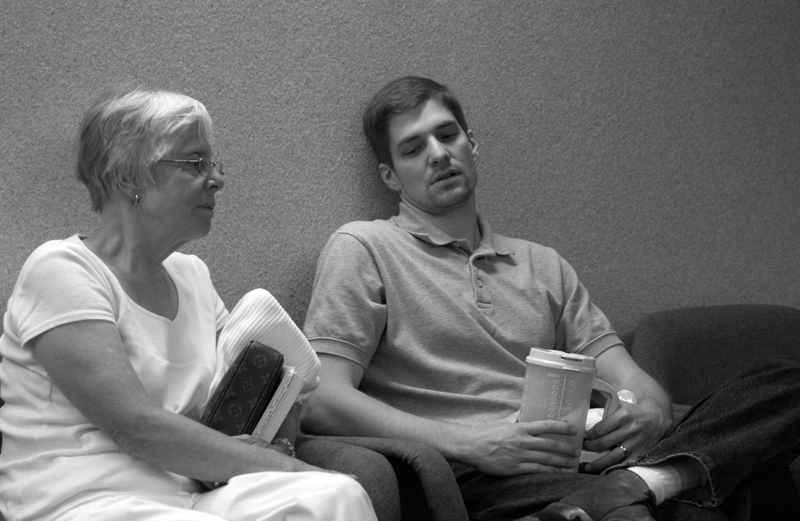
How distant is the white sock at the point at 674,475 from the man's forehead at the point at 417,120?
103 centimetres

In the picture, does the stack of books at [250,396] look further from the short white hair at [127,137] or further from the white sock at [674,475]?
the white sock at [674,475]

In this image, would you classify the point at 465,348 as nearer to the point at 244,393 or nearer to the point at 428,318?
the point at 428,318

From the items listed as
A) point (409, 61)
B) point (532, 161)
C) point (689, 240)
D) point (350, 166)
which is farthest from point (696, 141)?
point (350, 166)

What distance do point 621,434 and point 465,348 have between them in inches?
15.9

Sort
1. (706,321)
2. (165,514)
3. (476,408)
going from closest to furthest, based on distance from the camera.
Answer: (165,514) < (476,408) < (706,321)

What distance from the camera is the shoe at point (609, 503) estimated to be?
59.1 inches

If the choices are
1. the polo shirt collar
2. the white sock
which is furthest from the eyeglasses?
the white sock

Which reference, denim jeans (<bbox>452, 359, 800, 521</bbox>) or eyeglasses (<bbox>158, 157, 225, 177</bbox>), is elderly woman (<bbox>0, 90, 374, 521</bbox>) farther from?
denim jeans (<bbox>452, 359, 800, 521</bbox>)

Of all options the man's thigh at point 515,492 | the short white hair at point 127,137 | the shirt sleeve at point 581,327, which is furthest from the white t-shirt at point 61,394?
the shirt sleeve at point 581,327

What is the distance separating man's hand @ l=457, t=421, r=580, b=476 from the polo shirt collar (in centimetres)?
56

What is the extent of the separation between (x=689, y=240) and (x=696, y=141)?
334 millimetres

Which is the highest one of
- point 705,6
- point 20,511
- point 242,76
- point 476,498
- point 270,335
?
point 705,6

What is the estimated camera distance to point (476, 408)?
6.60 feet

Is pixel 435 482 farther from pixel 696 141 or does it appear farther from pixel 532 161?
pixel 696 141
